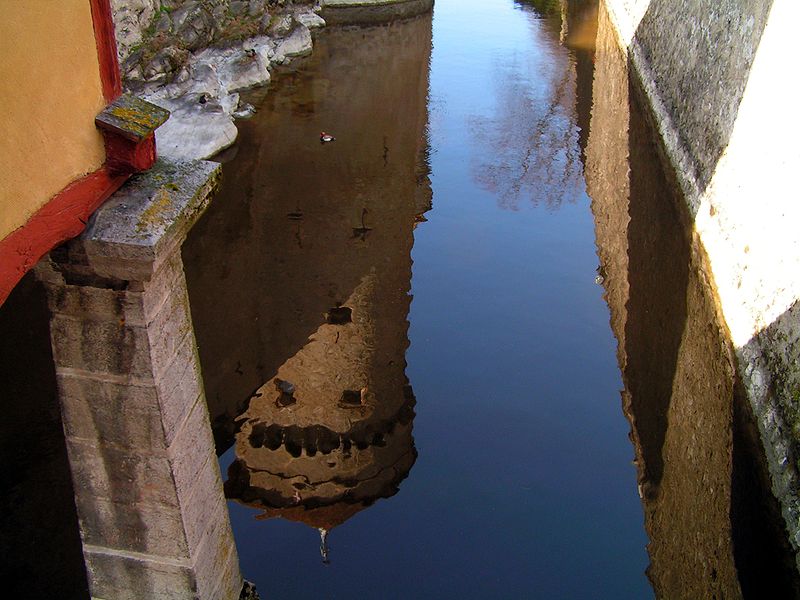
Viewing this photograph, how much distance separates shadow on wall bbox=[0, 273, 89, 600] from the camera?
6355mm

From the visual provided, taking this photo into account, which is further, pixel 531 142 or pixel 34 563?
pixel 531 142

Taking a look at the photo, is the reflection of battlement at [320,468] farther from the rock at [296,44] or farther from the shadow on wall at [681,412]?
the rock at [296,44]

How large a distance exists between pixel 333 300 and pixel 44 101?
7.62m

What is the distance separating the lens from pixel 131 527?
4.38m

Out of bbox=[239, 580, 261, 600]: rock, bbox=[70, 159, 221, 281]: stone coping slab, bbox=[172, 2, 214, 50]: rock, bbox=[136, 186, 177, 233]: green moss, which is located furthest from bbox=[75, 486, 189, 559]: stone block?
bbox=[172, 2, 214, 50]: rock

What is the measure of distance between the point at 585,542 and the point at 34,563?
4707mm

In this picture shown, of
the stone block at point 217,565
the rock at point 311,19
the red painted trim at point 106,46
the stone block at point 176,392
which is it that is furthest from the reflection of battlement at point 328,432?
the rock at point 311,19

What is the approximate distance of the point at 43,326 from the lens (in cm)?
980

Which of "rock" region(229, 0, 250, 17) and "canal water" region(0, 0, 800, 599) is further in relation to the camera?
"rock" region(229, 0, 250, 17)

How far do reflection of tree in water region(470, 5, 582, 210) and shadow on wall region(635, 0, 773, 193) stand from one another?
2.32 meters

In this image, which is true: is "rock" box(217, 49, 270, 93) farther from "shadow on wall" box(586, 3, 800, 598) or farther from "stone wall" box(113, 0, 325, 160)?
"shadow on wall" box(586, 3, 800, 598)

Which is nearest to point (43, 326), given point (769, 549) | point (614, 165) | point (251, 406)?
point (251, 406)

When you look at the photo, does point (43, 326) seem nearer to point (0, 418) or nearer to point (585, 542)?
point (0, 418)

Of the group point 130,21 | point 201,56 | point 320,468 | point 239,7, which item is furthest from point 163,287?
point 239,7
